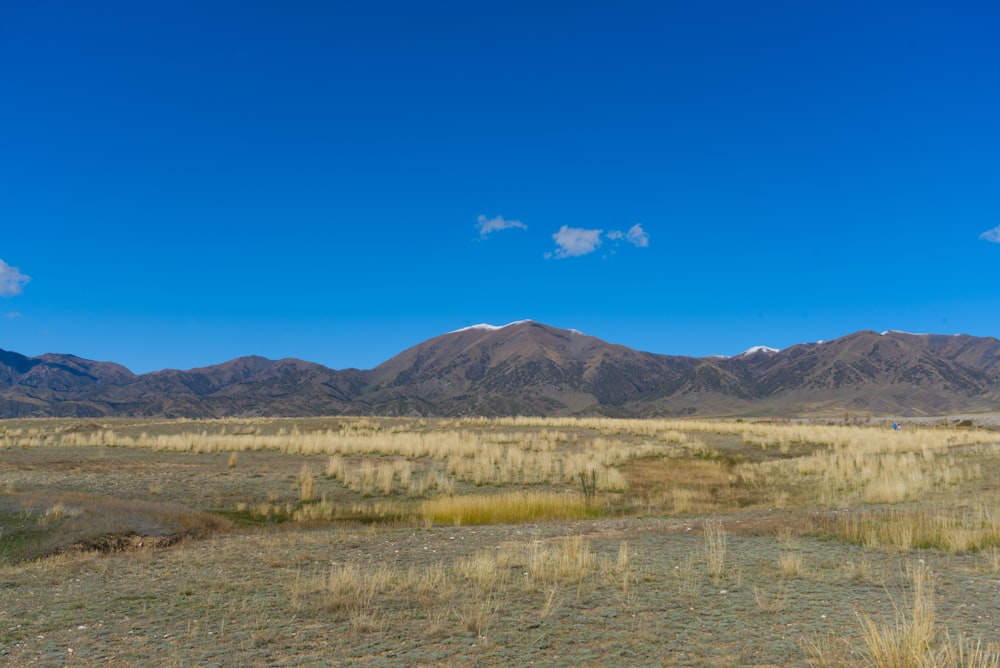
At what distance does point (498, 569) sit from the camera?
394 inches

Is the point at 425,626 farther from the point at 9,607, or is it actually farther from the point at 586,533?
the point at 586,533

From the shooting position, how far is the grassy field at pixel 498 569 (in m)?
6.55

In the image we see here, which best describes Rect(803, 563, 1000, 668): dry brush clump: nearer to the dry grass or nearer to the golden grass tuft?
the dry grass

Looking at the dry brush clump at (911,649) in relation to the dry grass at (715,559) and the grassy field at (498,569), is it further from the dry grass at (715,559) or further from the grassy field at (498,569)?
the dry grass at (715,559)

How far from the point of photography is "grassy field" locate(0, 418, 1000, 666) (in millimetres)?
6555

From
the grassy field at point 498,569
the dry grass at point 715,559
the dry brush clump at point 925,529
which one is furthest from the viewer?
the dry brush clump at point 925,529

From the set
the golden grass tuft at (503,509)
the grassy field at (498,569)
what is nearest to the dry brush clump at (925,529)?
the grassy field at (498,569)

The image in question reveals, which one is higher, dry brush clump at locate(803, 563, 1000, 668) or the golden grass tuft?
dry brush clump at locate(803, 563, 1000, 668)

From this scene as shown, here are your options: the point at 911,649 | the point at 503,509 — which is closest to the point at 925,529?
the point at 911,649

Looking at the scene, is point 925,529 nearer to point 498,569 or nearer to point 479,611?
point 498,569

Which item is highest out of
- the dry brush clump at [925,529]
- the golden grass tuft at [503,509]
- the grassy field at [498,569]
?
the dry brush clump at [925,529]

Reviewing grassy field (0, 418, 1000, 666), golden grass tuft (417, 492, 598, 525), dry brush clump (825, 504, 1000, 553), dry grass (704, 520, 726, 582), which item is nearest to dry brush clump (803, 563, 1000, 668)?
grassy field (0, 418, 1000, 666)

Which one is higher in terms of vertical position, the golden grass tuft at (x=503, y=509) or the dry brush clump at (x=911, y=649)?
the dry brush clump at (x=911, y=649)

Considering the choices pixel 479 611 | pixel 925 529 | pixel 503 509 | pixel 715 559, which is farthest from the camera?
pixel 503 509
